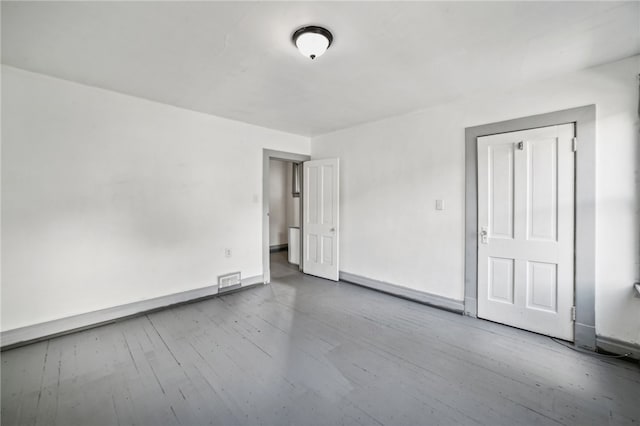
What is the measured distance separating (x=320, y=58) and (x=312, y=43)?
1.26 ft

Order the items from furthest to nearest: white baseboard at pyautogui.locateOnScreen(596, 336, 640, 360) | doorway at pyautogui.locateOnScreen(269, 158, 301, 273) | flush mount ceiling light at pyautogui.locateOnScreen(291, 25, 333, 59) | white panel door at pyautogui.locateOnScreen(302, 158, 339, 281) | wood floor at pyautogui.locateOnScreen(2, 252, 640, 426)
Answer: doorway at pyautogui.locateOnScreen(269, 158, 301, 273) < white panel door at pyautogui.locateOnScreen(302, 158, 339, 281) < white baseboard at pyautogui.locateOnScreen(596, 336, 640, 360) < flush mount ceiling light at pyautogui.locateOnScreen(291, 25, 333, 59) < wood floor at pyautogui.locateOnScreen(2, 252, 640, 426)

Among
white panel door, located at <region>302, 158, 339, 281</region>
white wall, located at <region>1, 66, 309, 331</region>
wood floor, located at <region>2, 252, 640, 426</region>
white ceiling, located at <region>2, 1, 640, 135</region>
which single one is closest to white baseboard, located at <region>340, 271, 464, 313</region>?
wood floor, located at <region>2, 252, 640, 426</region>

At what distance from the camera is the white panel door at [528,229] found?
101 inches

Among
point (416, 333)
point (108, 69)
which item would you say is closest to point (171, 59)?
point (108, 69)

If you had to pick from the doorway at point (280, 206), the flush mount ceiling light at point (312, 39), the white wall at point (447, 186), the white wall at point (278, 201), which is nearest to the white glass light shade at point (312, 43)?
the flush mount ceiling light at point (312, 39)

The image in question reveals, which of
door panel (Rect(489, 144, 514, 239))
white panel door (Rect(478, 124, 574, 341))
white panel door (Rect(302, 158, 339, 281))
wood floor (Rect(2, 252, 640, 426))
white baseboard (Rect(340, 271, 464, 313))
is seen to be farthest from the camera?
white panel door (Rect(302, 158, 339, 281))

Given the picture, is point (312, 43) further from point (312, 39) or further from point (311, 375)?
point (311, 375)

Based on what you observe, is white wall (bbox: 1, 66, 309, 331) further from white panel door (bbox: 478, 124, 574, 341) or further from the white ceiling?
white panel door (bbox: 478, 124, 574, 341)

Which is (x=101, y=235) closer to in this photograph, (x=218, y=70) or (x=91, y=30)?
(x=91, y=30)

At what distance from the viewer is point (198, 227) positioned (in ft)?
12.1

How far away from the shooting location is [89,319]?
283cm

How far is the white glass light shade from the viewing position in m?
1.88

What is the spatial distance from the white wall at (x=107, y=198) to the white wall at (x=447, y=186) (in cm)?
186

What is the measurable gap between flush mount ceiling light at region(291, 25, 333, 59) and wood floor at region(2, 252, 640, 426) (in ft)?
8.14
